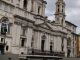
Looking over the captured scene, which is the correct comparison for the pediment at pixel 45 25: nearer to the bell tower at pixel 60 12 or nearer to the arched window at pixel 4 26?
the bell tower at pixel 60 12

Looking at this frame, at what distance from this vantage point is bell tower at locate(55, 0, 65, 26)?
5900cm

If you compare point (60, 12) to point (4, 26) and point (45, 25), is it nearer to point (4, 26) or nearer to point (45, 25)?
point (45, 25)

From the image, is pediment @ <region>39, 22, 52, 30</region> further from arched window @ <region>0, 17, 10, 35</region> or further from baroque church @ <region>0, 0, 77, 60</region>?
arched window @ <region>0, 17, 10, 35</region>

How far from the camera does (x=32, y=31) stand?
155 feet

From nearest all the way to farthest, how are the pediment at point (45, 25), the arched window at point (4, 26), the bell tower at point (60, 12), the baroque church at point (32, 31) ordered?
the arched window at point (4, 26) → the baroque church at point (32, 31) → the pediment at point (45, 25) → the bell tower at point (60, 12)

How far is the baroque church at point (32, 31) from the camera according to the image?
129 ft

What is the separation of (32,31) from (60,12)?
14226mm

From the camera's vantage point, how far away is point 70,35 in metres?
66.6

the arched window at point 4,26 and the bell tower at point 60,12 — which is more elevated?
the bell tower at point 60,12

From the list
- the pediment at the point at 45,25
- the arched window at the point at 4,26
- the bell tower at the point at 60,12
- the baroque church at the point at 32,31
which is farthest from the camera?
the bell tower at the point at 60,12

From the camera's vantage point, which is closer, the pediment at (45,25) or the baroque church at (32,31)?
the baroque church at (32,31)

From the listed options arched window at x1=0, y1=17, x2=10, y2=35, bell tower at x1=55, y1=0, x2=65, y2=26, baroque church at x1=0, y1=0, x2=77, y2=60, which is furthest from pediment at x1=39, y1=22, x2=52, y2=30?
arched window at x1=0, y1=17, x2=10, y2=35

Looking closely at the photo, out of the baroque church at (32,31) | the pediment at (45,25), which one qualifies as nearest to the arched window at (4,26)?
the baroque church at (32,31)

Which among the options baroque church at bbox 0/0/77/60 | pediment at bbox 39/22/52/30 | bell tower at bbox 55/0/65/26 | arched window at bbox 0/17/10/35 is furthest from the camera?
bell tower at bbox 55/0/65/26
